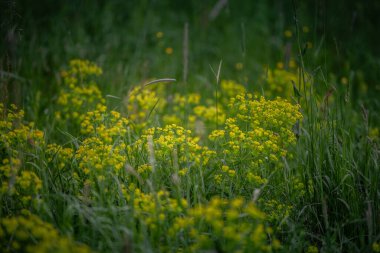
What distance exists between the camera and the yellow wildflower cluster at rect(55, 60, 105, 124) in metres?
3.60

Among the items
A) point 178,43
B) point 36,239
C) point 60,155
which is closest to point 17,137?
point 60,155

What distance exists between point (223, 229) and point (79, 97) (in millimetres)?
2182

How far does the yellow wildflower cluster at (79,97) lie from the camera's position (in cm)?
360

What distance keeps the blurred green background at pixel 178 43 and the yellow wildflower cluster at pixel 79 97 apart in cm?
26

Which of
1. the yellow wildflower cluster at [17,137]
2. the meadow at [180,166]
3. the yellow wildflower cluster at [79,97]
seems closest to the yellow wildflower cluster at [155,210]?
the meadow at [180,166]

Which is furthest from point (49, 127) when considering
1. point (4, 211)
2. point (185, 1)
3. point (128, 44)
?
point (185, 1)

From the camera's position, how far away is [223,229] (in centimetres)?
208

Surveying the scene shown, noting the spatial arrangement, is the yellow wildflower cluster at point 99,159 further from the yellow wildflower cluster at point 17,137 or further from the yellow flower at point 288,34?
the yellow flower at point 288,34

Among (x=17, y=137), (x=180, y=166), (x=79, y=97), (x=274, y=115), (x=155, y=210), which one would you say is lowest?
(x=155, y=210)

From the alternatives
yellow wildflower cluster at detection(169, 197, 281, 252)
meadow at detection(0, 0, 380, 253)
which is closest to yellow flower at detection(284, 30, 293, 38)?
meadow at detection(0, 0, 380, 253)

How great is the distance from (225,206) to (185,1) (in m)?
5.51

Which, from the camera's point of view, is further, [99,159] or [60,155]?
[60,155]

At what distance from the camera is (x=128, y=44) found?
554 centimetres

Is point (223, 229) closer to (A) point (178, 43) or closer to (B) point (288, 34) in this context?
(A) point (178, 43)
